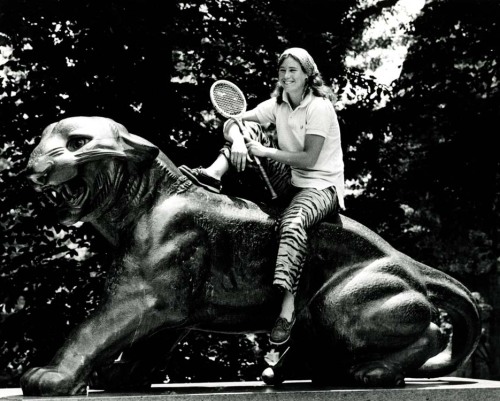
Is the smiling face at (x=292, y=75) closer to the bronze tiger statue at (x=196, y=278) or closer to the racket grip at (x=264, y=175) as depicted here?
the racket grip at (x=264, y=175)

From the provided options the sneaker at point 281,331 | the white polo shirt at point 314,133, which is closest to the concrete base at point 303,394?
the sneaker at point 281,331

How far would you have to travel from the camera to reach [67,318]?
37.1ft

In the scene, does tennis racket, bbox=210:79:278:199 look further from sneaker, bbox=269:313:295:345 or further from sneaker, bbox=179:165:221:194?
sneaker, bbox=269:313:295:345

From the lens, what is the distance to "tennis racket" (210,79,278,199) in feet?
19.3

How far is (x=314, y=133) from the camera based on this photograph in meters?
5.77

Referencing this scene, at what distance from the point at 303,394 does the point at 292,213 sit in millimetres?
1065

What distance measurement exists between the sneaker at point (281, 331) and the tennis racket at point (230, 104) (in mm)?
930

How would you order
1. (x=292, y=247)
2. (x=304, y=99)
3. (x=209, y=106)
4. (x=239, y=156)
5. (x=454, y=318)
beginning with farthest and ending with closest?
(x=209, y=106) → (x=454, y=318) → (x=304, y=99) → (x=239, y=156) → (x=292, y=247)

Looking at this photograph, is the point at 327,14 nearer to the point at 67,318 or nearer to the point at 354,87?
the point at 354,87

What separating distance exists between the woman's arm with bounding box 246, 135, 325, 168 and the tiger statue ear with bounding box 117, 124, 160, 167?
2.16ft

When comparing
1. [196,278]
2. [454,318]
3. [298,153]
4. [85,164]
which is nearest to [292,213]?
[298,153]

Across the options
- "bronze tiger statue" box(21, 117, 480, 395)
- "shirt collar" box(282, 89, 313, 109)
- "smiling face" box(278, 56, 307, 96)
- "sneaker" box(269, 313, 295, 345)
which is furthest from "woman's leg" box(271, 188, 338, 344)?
"smiling face" box(278, 56, 307, 96)

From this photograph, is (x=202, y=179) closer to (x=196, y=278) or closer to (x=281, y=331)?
(x=196, y=278)

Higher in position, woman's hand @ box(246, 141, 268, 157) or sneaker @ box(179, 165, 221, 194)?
woman's hand @ box(246, 141, 268, 157)
